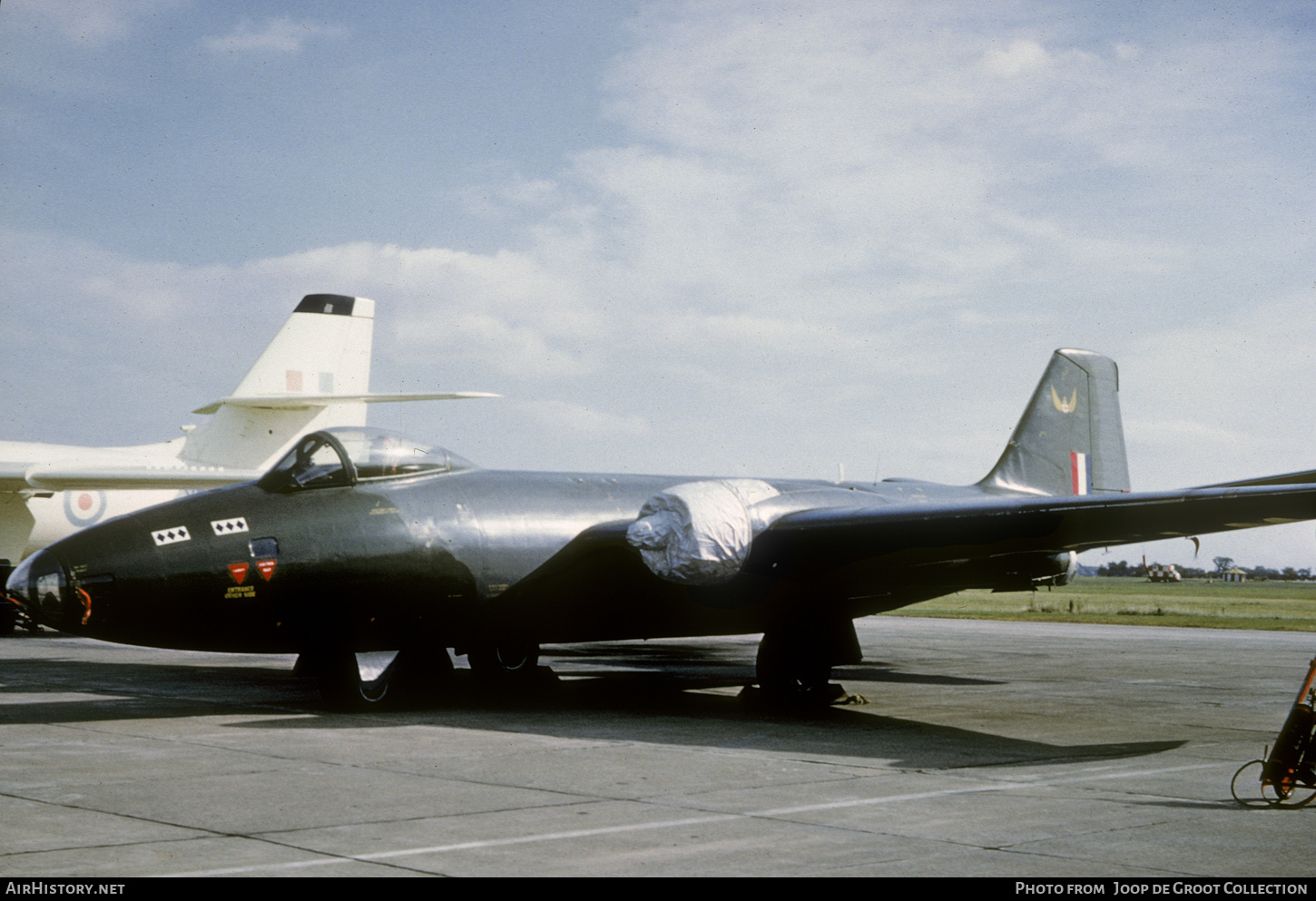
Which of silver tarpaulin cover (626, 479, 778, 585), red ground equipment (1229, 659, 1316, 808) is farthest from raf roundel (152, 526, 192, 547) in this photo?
red ground equipment (1229, 659, 1316, 808)

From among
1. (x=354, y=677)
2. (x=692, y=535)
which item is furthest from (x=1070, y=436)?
(x=354, y=677)

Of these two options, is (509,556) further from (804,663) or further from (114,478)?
(114,478)

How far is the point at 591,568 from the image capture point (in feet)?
42.5

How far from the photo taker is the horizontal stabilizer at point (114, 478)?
24.5 meters

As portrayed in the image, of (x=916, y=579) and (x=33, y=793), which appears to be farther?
(x=916, y=579)

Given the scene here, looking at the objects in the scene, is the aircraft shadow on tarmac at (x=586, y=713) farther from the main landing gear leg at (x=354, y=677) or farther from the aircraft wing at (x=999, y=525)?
the aircraft wing at (x=999, y=525)

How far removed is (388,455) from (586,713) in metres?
3.52

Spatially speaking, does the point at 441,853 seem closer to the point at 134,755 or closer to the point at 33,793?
the point at 33,793

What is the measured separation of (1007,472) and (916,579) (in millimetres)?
4983

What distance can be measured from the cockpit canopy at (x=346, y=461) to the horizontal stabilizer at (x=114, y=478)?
41.4 feet

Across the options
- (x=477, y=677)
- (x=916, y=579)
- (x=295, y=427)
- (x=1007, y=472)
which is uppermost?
(x=295, y=427)

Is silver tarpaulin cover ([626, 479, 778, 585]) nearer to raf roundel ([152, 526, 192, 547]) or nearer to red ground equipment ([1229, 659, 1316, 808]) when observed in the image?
raf roundel ([152, 526, 192, 547])
